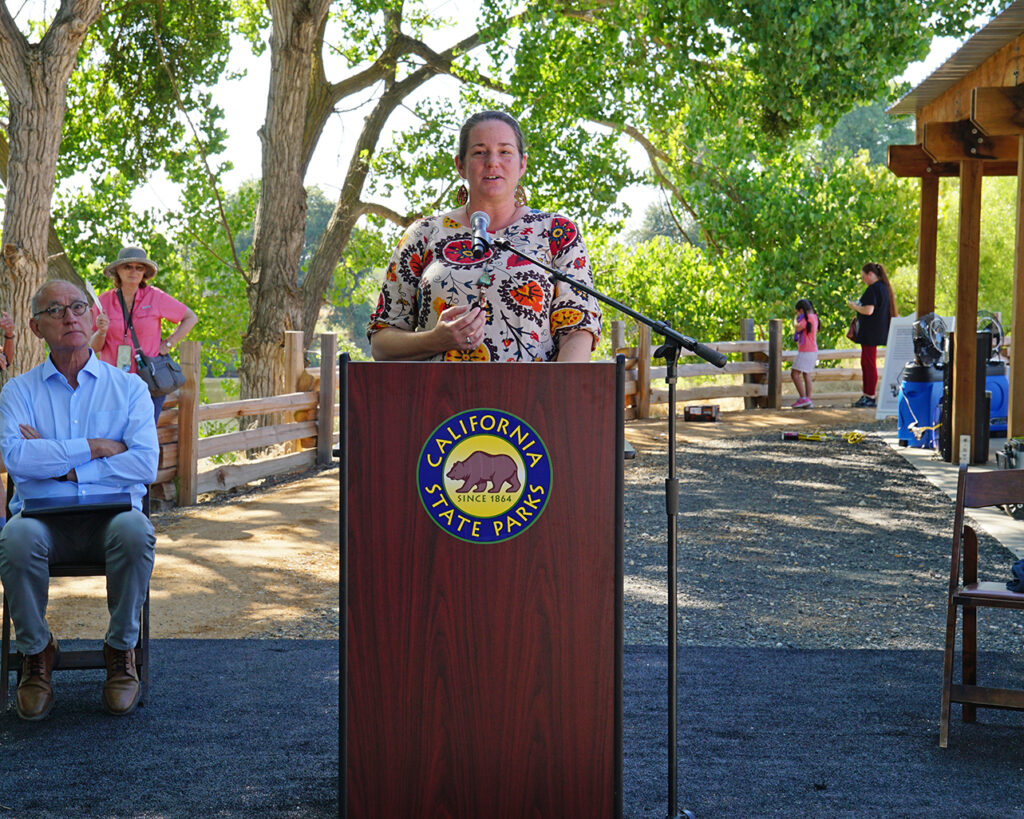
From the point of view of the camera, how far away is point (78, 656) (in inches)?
179

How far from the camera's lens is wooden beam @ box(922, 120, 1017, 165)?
10.7 meters

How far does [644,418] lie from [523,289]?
1350 centimetres

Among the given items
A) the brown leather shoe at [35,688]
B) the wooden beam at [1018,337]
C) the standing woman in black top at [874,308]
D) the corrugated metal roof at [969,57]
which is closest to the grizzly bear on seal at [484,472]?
the brown leather shoe at [35,688]

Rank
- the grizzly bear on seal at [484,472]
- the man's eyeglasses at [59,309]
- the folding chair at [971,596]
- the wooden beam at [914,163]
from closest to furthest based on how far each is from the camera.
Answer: the grizzly bear on seal at [484,472] → the folding chair at [971,596] → the man's eyeglasses at [59,309] → the wooden beam at [914,163]

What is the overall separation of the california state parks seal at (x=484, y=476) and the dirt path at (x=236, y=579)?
10.2 ft

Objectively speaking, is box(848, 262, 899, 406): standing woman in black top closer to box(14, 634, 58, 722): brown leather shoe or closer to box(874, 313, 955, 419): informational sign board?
box(874, 313, 955, 419): informational sign board

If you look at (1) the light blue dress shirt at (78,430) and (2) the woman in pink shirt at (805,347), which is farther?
(2) the woman in pink shirt at (805,347)

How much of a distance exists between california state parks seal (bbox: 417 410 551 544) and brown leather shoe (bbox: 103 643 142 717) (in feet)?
6.95

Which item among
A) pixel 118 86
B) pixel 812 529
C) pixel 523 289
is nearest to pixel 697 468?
pixel 812 529

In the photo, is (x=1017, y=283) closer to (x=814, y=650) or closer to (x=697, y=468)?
(x=697, y=468)

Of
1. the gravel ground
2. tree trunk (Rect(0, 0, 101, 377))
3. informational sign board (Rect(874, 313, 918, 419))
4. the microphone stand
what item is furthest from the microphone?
informational sign board (Rect(874, 313, 918, 419))

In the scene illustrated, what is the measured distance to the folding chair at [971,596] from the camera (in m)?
3.92

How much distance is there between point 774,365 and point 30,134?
11.4 metres

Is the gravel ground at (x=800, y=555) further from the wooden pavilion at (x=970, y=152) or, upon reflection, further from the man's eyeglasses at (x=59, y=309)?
the man's eyeglasses at (x=59, y=309)
